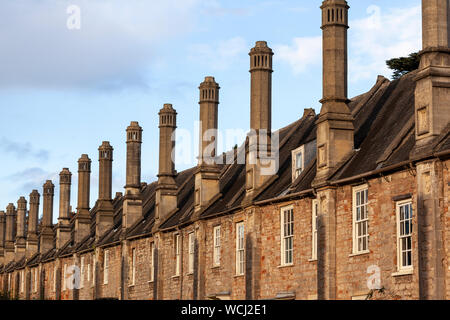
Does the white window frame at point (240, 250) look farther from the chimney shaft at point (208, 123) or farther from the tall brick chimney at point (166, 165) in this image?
the tall brick chimney at point (166, 165)

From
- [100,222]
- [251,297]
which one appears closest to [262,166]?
[251,297]

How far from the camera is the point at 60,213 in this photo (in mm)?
60438

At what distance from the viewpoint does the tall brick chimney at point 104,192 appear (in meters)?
51.7

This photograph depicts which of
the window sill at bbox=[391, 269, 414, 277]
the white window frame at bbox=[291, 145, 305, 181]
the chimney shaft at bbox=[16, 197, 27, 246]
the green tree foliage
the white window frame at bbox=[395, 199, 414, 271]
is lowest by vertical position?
the window sill at bbox=[391, 269, 414, 277]

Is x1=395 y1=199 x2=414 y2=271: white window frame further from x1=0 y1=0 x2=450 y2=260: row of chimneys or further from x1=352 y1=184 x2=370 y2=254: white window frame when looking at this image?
x1=0 y1=0 x2=450 y2=260: row of chimneys

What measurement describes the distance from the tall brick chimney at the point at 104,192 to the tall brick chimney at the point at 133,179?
3875 millimetres

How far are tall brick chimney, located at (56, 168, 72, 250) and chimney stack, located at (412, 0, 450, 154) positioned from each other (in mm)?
39025

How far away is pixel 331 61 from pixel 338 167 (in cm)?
368

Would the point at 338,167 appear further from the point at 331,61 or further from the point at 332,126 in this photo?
the point at 331,61

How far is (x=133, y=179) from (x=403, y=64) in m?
18.8

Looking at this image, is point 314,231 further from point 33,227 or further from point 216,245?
point 33,227

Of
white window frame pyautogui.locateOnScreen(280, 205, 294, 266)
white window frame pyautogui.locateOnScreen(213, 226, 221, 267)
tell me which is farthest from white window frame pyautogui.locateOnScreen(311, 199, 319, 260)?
white window frame pyautogui.locateOnScreen(213, 226, 221, 267)

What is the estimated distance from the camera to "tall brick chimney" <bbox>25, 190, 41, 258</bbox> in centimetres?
6656

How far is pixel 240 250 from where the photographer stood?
33.5m
